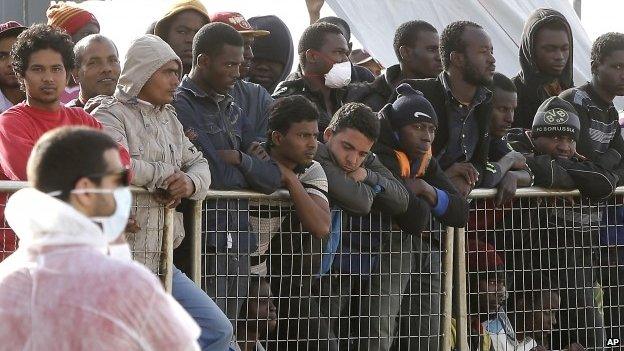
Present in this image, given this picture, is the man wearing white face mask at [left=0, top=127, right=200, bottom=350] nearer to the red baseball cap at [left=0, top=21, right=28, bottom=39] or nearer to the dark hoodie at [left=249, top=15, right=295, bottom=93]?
the red baseball cap at [left=0, top=21, right=28, bottom=39]

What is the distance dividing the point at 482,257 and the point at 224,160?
178 centimetres

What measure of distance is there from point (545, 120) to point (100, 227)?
4823 mm

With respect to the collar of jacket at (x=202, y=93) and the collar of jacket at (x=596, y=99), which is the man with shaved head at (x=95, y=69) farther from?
the collar of jacket at (x=596, y=99)

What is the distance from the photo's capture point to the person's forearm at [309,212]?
6918 mm

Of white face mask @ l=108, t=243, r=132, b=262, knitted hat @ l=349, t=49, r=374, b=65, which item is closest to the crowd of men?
white face mask @ l=108, t=243, r=132, b=262

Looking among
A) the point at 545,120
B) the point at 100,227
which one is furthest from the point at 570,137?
the point at 100,227

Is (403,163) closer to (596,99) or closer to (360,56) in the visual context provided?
(596,99)

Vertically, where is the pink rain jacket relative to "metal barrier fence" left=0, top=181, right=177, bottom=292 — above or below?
below

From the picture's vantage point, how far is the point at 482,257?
7852mm

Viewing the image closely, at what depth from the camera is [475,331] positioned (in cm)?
791

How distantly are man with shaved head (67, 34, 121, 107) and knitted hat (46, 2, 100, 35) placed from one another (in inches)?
40.6

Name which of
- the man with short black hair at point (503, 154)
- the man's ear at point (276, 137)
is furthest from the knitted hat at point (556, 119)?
the man's ear at point (276, 137)

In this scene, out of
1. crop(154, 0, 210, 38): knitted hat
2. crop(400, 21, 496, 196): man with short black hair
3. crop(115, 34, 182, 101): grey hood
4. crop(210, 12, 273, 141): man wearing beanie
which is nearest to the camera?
crop(115, 34, 182, 101): grey hood

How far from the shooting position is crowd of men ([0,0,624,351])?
21.5ft
